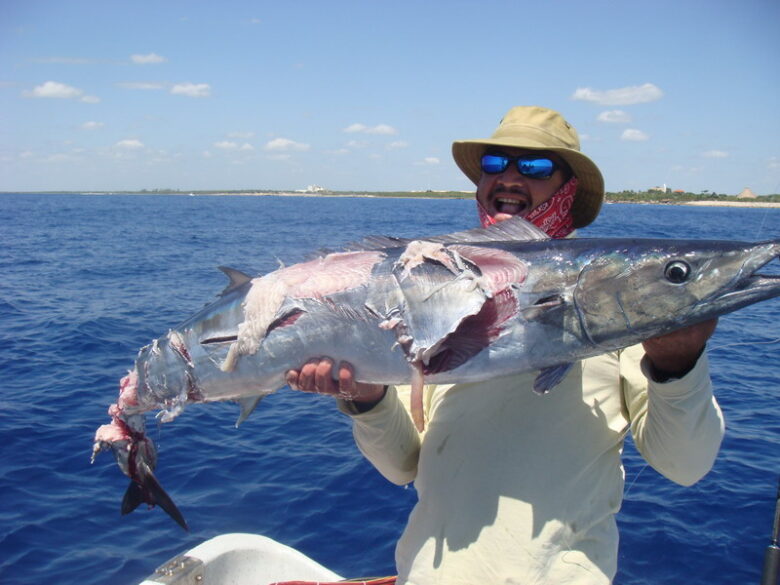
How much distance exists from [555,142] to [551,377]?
127cm

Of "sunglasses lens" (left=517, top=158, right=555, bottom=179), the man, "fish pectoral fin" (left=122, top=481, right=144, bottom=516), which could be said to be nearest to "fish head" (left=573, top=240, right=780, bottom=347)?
the man

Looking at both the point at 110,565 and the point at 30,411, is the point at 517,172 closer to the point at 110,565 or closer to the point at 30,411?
the point at 110,565

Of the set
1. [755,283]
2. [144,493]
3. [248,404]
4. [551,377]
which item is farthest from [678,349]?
[144,493]

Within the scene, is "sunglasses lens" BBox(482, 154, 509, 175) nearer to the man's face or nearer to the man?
the man's face

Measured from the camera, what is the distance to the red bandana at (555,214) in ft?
10.2

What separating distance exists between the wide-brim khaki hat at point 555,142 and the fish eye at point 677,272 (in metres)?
0.96

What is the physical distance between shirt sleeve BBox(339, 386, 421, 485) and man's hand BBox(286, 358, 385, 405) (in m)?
0.18

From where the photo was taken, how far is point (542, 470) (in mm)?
2621

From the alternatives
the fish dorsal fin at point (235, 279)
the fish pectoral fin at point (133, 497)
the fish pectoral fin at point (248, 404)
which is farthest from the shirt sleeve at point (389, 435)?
the fish pectoral fin at point (133, 497)

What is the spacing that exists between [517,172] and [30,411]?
9.10 meters

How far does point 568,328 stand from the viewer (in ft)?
7.91

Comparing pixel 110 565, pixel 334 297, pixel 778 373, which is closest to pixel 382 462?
pixel 334 297

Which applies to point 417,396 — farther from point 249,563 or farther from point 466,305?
point 249,563

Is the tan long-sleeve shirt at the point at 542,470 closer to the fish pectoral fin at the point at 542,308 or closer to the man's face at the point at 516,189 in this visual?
the fish pectoral fin at the point at 542,308
